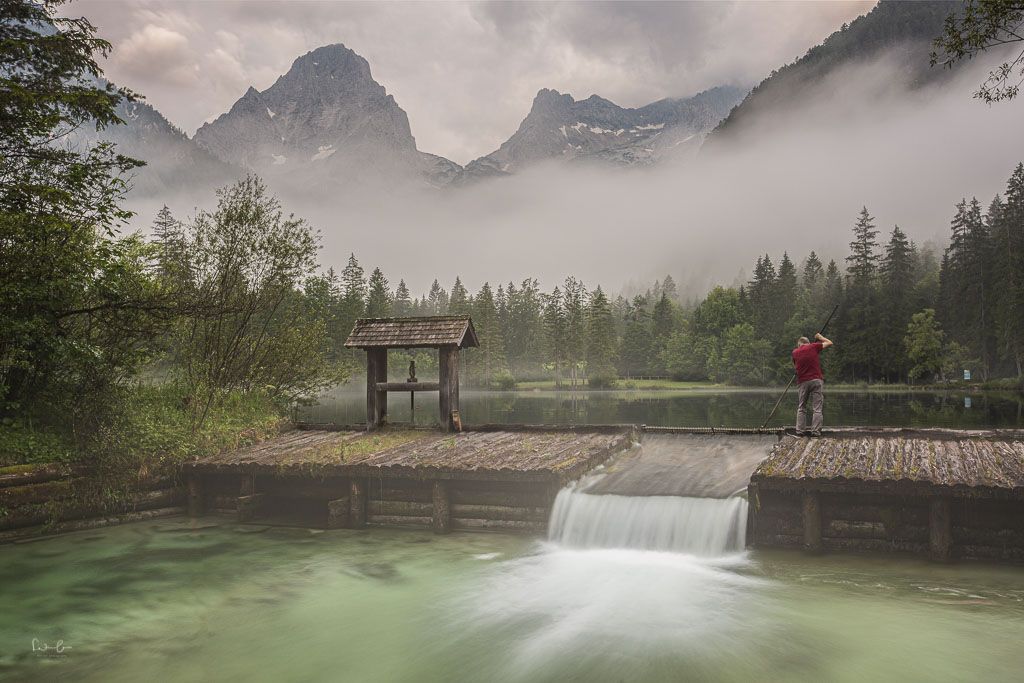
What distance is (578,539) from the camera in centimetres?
1377

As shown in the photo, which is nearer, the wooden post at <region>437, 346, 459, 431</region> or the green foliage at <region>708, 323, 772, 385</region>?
the wooden post at <region>437, 346, 459, 431</region>

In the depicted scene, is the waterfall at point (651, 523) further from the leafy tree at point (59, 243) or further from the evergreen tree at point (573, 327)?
the evergreen tree at point (573, 327)

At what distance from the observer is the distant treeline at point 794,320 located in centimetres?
7975

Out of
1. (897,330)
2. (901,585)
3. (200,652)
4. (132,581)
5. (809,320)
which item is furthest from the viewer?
(809,320)

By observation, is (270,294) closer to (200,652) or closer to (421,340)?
Result: (421,340)

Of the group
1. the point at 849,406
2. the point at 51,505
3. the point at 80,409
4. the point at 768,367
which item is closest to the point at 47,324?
the point at 80,409

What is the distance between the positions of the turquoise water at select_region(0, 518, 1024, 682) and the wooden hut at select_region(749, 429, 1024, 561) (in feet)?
1.48

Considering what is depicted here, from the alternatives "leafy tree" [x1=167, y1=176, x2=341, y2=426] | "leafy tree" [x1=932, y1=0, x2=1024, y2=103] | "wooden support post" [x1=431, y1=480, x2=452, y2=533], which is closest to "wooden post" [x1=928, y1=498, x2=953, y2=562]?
"leafy tree" [x1=932, y1=0, x2=1024, y2=103]

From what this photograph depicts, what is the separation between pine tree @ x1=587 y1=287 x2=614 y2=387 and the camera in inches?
4803

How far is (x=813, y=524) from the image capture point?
12227 millimetres

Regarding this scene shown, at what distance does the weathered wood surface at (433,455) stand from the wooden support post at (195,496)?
0.55m

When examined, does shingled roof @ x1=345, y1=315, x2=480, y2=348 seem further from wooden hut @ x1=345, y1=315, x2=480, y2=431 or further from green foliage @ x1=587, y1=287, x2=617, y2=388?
green foliage @ x1=587, y1=287, x2=617, y2=388

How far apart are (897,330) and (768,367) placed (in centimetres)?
2313

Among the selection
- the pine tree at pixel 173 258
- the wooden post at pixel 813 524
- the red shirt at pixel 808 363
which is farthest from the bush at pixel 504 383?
the wooden post at pixel 813 524
